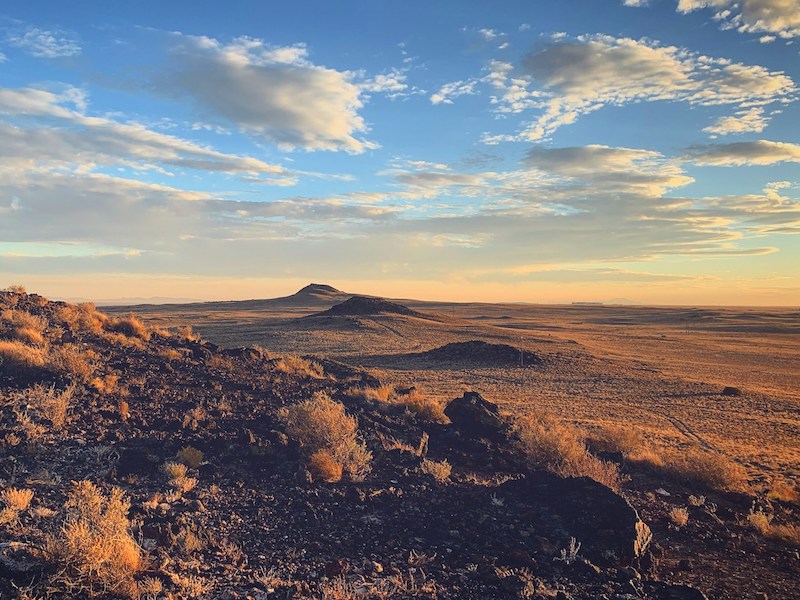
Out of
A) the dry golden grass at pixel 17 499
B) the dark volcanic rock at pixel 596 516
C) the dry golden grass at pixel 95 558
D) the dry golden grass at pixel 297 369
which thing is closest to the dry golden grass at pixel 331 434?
the dark volcanic rock at pixel 596 516

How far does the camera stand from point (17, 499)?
23.1 feet

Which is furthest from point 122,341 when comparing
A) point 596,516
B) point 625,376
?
point 625,376

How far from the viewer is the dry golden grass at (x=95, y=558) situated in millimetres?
5434

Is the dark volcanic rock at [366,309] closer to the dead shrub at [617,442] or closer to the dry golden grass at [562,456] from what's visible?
the dead shrub at [617,442]

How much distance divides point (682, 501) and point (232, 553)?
795 centimetres

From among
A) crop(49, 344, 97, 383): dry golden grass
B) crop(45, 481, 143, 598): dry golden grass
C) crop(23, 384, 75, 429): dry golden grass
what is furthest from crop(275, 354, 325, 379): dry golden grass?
crop(45, 481, 143, 598): dry golden grass

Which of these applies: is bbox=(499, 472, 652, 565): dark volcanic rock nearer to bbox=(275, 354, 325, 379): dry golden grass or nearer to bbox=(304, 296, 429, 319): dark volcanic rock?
bbox=(275, 354, 325, 379): dry golden grass

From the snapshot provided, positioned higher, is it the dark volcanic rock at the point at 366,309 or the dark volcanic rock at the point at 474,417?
the dark volcanic rock at the point at 366,309

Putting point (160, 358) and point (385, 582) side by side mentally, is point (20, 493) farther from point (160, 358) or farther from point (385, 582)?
point (160, 358)

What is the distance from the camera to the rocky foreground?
6.29m

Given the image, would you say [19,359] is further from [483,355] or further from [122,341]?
[483,355]

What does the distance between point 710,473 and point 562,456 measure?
9.48ft

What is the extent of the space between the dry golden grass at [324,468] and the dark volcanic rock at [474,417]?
14.9 feet

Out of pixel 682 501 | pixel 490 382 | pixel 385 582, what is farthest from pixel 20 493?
pixel 490 382
